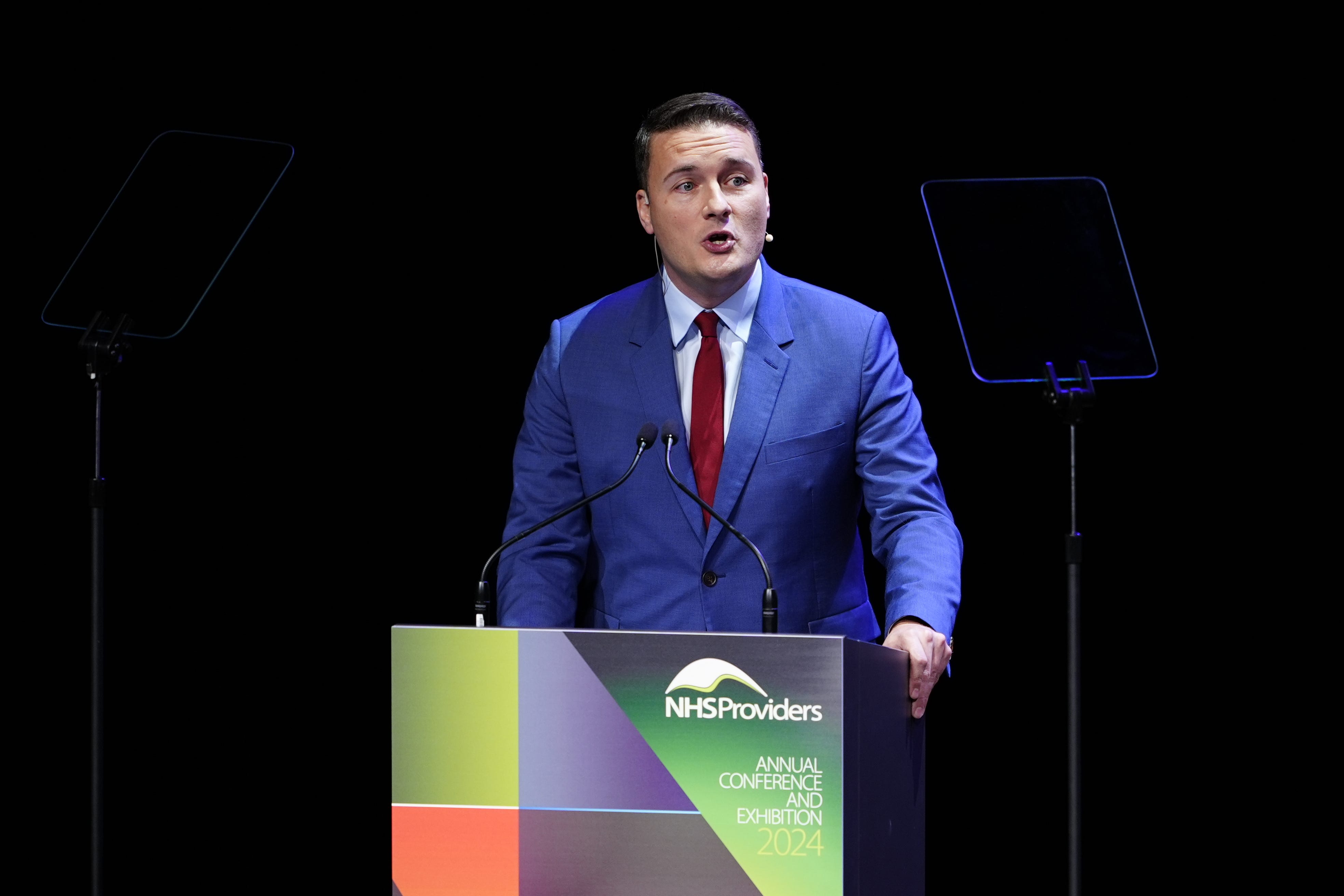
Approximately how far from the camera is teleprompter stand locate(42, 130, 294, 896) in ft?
9.83

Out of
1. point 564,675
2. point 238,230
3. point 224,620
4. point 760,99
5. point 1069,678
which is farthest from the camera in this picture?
point 224,620

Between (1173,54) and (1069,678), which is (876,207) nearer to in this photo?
(1173,54)

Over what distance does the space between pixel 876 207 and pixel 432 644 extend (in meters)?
1.98

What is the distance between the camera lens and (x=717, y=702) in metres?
1.67

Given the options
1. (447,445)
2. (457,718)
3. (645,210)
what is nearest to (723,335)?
(645,210)

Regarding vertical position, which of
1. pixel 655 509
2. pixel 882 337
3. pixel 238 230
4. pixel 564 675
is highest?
pixel 238 230

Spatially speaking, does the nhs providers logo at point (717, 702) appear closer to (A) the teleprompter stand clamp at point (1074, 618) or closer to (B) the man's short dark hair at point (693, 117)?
(B) the man's short dark hair at point (693, 117)

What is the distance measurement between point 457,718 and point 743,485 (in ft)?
2.70

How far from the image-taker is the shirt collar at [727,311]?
8.36 feet

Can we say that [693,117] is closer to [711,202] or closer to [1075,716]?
[711,202]

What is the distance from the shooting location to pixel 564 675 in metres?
1.70

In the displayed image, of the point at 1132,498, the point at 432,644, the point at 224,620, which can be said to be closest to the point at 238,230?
the point at 224,620

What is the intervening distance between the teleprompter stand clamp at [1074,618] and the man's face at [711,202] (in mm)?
761

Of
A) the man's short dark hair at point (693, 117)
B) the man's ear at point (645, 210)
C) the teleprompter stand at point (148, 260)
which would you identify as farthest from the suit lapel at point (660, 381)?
the teleprompter stand at point (148, 260)
